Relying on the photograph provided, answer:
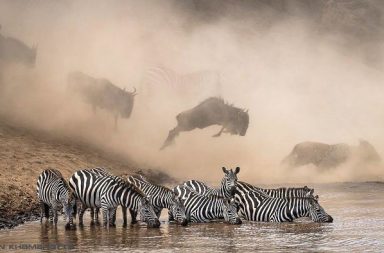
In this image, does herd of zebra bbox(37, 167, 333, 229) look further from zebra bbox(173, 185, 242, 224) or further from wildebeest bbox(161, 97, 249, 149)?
wildebeest bbox(161, 97, 249, 149)

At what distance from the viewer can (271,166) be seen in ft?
116

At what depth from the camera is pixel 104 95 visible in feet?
120

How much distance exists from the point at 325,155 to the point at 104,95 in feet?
34.8

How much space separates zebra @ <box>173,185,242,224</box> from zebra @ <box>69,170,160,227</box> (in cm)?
136

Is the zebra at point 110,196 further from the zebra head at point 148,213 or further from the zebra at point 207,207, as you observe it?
the zebra at point 207,207

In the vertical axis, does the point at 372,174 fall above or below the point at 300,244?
above

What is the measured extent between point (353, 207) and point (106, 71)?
2506 centimetres

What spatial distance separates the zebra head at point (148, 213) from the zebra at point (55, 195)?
1.50 m

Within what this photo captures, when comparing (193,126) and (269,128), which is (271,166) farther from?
(269,128)

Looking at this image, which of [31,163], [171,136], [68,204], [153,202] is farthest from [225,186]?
[171,136]

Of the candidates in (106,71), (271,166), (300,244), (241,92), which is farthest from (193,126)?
(300,244)

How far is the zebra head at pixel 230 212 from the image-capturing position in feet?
56.3

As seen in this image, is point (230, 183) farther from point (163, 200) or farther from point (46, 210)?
point (46, 210)

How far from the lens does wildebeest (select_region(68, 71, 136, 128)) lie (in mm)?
36353
